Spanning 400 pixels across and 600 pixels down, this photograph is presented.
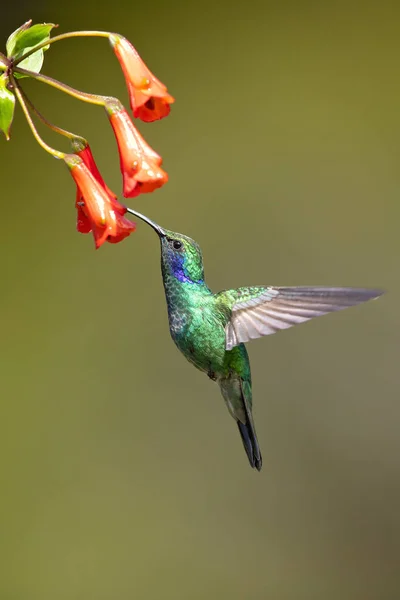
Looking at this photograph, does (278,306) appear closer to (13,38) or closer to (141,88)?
(141,88)

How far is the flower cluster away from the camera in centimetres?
69

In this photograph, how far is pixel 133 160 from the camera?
0.73 metres

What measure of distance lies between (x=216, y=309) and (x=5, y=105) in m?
0.40

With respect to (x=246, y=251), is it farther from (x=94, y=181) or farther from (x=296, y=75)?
(x=94, y=181)

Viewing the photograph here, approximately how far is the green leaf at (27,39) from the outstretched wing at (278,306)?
1.22 feet

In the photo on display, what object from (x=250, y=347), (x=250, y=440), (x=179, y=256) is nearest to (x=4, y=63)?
(x=179, y=256)

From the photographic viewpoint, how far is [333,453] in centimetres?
222

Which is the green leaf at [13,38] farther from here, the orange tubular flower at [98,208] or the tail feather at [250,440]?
the tail feather at [250,440]

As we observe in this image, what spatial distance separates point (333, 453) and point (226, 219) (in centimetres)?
75

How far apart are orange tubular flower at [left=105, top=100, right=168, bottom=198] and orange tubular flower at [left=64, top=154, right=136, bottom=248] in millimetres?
43

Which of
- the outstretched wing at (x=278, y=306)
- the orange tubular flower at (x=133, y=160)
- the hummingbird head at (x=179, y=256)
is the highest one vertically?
the orange tubular flower at (x=133, y=160)

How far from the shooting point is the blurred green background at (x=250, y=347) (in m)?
2.22

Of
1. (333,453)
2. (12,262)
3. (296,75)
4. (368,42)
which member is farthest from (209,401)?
(368,42)

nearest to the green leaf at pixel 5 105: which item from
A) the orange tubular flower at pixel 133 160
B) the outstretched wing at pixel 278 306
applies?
the orange tubular flower at pixel 133 160
